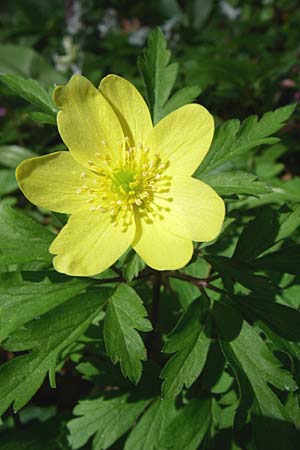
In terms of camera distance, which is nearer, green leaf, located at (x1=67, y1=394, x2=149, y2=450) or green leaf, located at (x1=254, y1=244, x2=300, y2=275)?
green leaf, located at (x1=254, y1=244, x2=300, y2=275)

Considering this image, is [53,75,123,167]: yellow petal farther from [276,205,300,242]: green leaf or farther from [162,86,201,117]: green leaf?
[276,205,300,242]: green leaf

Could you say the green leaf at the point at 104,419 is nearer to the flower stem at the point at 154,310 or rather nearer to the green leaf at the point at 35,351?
the flower stem at the point at 154,310

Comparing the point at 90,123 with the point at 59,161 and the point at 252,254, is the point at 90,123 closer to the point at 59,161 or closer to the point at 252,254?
the point at 59,161

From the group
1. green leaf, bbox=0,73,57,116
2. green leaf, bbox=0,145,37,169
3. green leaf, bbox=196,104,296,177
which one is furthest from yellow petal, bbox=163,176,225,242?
green leaf, bbox=0,145,37,169

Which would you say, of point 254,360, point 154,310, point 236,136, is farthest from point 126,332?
point 236,136

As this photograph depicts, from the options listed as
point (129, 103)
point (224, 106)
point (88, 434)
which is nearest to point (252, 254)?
point (129, 103)

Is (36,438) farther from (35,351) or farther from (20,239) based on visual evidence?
(20,239)
